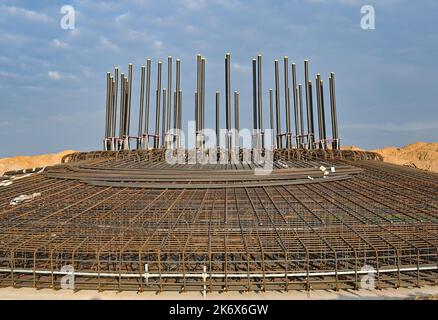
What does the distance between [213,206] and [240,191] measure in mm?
3036

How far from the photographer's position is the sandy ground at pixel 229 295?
38.2 feet

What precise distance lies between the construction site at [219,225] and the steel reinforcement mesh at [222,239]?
0.17ft

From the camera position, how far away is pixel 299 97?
119ft

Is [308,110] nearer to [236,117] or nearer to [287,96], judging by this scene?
[287,96]

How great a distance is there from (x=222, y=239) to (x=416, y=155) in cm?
8659

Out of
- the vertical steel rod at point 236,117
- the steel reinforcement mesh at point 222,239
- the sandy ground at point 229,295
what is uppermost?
the vertical steel rod at point 236,117

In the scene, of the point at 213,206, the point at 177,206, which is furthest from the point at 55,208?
the point at 213,206

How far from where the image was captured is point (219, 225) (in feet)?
47.1

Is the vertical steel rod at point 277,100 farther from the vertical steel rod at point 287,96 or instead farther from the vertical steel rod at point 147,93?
the vertical steel rod at point 147,93

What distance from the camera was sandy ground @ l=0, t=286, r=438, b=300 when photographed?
11.6m

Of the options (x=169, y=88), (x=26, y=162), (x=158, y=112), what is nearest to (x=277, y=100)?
(x=169, y=88)

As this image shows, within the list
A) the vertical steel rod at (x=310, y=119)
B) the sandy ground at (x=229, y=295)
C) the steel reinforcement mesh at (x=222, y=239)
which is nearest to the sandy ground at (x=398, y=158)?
the vertical steel rod at (x=310, y=119)

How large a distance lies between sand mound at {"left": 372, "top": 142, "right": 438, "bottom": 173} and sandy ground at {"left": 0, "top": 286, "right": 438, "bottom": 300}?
66.0 meters

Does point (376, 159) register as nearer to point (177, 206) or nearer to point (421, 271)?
point (421, 271)
